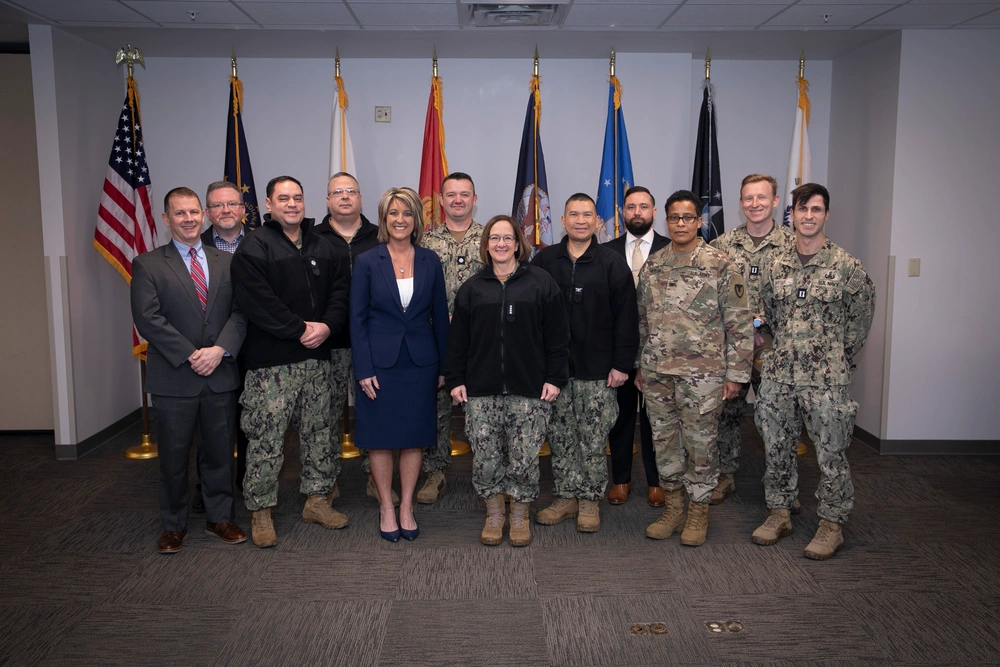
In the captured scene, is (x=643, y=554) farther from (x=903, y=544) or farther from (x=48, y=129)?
(x=48, y=129)

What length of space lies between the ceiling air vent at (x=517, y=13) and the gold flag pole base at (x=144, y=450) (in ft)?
11.2

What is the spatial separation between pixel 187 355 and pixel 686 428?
2.26 m

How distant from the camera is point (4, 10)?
4164 mm

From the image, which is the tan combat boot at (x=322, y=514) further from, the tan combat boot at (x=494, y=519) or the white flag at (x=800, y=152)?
the white flag at (x=800, y=152)

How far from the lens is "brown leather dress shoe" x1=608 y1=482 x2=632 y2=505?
156 inches

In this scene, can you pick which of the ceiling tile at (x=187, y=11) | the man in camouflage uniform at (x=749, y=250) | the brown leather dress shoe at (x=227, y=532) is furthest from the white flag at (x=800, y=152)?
the brown leather dress shoe at (x=227, y=532)

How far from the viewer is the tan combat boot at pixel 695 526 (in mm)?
3408

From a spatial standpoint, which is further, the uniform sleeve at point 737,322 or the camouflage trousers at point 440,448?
the camouflage trousers at point 440,448

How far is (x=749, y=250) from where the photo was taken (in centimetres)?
390

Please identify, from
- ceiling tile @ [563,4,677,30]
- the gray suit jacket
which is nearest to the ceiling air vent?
ceiling tile @ [563,4,677,30]

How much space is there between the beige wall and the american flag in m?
0.63

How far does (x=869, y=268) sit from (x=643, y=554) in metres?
2.94

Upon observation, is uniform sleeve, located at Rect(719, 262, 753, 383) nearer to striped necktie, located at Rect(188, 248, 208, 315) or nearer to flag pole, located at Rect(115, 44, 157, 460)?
striped necktie, located at Rect(188, 248, 208, 315)

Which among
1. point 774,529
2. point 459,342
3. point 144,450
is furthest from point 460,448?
point 774,529
